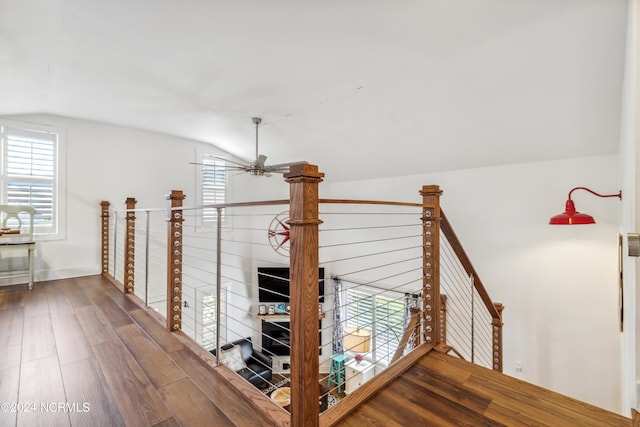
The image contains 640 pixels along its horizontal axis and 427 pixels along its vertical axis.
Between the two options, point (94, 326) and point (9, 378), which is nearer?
point (9, 378)

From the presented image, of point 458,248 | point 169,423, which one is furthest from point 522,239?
point 169,423

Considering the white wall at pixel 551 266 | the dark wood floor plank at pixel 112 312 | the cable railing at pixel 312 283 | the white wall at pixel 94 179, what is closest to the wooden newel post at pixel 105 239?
the cable railing at pixel 312 283

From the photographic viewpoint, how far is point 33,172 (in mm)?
3975

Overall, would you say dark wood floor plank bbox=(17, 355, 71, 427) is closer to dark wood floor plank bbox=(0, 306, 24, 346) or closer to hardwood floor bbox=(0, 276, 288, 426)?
hardwood floor bbox=(0, 276, 288, 426)

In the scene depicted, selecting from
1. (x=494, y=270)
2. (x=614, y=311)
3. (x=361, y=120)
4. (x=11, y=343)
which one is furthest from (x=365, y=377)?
(x=11, y=343)

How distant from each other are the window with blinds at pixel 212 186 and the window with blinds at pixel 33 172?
224cm

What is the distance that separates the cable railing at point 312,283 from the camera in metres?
2.17

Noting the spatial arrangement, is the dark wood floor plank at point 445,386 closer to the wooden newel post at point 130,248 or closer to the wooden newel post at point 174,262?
the wooden newel post at point 174,262

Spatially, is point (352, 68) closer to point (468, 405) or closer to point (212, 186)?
point (468, 405)

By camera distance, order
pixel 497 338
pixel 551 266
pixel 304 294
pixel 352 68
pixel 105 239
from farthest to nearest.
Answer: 1. pixel 105 239
2. pixel 551 266
3. pixel 497 338
4. pixel 352 68
5. pixel 304 294

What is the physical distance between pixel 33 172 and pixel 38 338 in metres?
3.03

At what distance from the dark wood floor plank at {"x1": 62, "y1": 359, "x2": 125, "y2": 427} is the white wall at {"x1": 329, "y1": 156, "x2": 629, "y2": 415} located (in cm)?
444

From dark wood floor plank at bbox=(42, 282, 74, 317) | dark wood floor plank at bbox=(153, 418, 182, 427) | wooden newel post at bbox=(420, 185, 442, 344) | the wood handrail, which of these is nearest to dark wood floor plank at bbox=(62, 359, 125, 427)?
dark wood floor plank at bbox=(153, 418, 182, 427)

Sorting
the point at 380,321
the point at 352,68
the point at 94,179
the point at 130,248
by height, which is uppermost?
the point at 352,68
